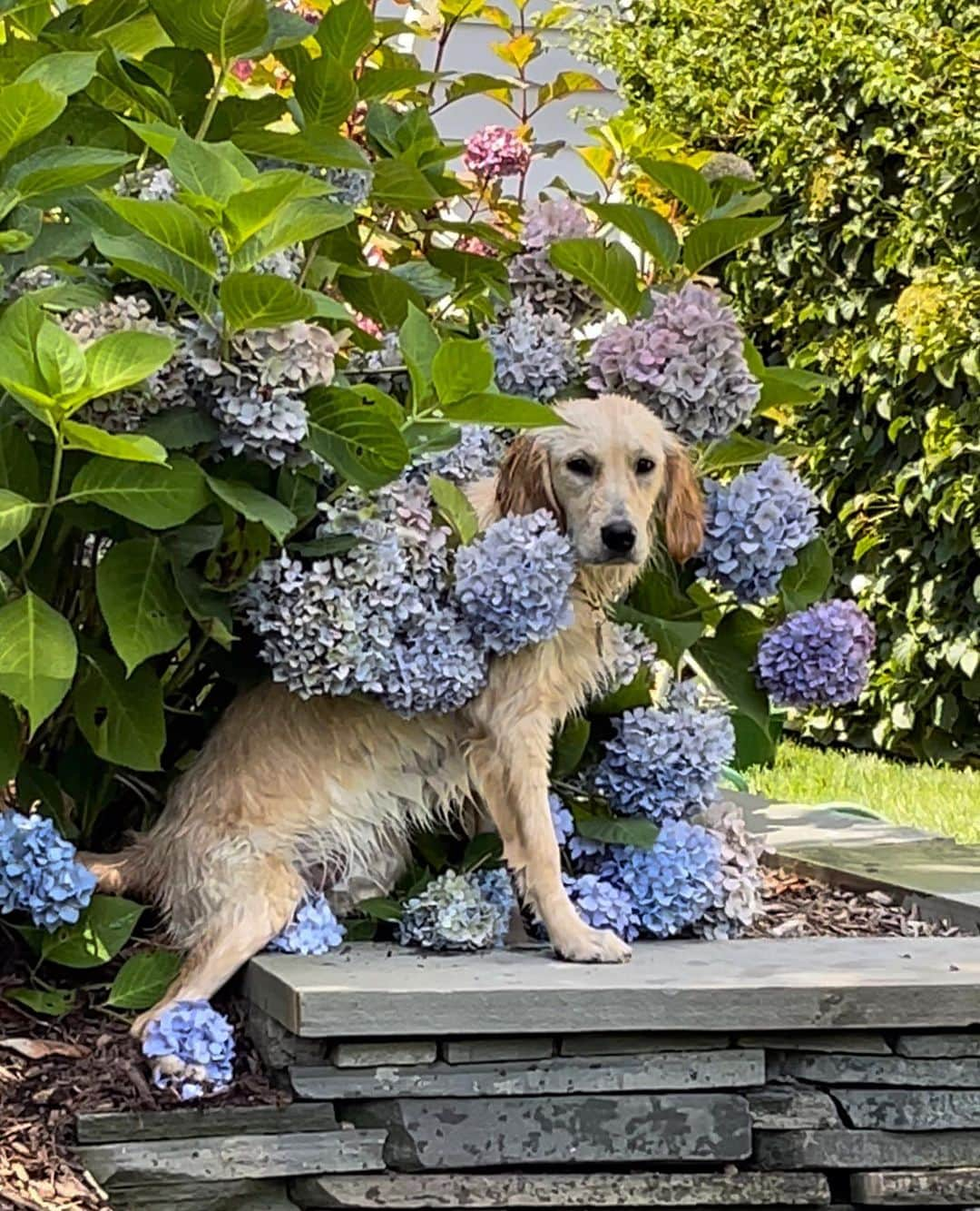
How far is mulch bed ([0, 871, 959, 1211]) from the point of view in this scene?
201 centimetres

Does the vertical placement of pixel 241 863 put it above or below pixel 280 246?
below

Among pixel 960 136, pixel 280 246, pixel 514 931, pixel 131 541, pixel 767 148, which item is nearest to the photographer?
pixel 280 246

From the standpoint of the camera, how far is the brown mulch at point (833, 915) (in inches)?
109

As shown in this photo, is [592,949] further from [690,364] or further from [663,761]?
[690,364]

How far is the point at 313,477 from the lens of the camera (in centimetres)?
231

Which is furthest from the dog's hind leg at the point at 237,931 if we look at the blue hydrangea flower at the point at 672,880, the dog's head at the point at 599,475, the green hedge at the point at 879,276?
the green hedge at the point at 879,276

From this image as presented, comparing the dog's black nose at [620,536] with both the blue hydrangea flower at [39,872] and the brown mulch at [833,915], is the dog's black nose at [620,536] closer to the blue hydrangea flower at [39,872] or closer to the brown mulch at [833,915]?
the brown mulch at [833,915]

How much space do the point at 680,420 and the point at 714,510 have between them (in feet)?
0.50

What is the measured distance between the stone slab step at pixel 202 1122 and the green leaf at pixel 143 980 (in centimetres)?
25

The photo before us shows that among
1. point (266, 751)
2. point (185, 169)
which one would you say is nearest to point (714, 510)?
point (266, 751)

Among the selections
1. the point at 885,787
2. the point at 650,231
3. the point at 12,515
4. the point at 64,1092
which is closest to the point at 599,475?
the point at 650,231

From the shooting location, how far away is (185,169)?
6.74 ft

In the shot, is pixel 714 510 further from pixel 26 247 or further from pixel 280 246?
pixel 26 247

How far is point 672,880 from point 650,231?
1.00 metres
